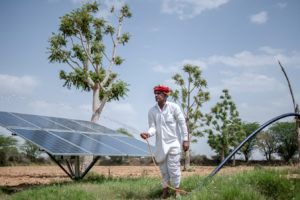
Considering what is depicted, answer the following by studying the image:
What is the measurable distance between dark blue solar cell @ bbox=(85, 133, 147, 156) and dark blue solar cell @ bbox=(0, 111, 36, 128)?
1.75 meters

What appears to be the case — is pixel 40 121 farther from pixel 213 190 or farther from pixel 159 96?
pixel 213 190

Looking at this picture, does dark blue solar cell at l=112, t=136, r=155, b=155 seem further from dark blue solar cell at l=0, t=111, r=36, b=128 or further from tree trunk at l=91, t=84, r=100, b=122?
tree trunk at l=91, t=84, r=100, b=122

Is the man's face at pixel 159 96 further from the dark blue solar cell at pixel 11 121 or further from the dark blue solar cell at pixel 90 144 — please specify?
the dark blue solar cell at pixel 11 121

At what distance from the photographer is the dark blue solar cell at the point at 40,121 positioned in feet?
28.7

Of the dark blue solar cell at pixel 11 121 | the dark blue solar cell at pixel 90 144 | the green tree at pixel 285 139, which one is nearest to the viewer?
the dark blue solar cell at pixel 11 121

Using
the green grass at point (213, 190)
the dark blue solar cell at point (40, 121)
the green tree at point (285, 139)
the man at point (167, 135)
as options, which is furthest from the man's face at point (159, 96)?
the green tree at point (285, 139)

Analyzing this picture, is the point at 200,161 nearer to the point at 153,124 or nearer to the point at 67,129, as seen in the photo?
the point at 67,129

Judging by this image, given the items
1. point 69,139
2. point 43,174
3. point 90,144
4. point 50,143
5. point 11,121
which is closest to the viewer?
point 50,143

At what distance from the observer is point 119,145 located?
927cm

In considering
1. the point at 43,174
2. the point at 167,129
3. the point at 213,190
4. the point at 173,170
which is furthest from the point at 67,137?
the point at 43,174

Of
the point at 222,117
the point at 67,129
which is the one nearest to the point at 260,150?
the point at 222,117

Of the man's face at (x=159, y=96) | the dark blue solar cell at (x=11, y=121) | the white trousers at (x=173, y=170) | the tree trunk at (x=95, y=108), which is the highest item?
the tree trunk at (x=95, y=108)

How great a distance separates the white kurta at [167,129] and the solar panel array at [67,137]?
6.16 ft

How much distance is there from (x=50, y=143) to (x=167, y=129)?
258 centimetres
